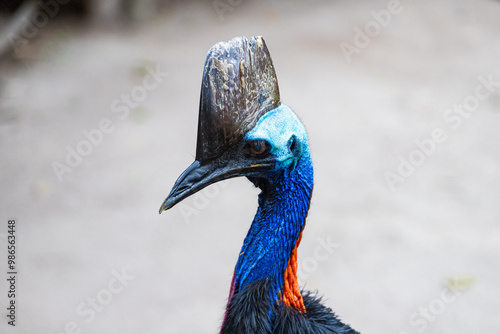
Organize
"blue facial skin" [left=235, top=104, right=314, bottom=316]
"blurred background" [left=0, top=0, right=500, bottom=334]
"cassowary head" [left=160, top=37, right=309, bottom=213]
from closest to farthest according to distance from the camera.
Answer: "cassowary head" [left=160, top=37, right=309, bottom=213] < "blue facial skin" [left=235, top=104, right=314, bottom=316] < "blurred background" [left=0, top=0, right=500, bottom=334]

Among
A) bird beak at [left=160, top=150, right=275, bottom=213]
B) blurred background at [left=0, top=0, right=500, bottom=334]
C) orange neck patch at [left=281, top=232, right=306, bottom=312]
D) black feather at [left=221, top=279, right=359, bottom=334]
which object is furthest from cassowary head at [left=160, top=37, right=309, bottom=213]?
blurred background at [left=0, top=0, right=500, bottom=334]

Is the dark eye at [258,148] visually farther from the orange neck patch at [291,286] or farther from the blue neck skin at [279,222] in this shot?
the orange neck patch at [291,286]

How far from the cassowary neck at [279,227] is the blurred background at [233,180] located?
2161 mm

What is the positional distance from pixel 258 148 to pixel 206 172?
8.6 inches

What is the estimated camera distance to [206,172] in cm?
223

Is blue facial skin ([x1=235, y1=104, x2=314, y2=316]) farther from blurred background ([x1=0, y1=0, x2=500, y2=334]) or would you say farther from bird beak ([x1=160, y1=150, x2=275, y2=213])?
blurred background ([x1=0, y1=0, x2=500, y2=334])

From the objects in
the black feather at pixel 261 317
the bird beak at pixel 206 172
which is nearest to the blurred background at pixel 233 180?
the black feather at pixel 261 317

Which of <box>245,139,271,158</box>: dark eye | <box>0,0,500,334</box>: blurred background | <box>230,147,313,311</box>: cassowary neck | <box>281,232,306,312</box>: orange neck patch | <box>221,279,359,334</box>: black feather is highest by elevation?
<box>0,0,500,334</box>: blurred background

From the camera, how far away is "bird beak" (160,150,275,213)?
2211 millimetres

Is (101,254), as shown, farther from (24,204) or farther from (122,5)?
(122,5)

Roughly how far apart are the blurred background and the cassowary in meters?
2.13

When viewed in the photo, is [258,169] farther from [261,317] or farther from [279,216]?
[261,317]

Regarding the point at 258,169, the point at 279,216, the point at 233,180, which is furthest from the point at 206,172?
the point at 233,180

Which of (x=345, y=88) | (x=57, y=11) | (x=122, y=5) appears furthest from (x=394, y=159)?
(x=57, y=11)
